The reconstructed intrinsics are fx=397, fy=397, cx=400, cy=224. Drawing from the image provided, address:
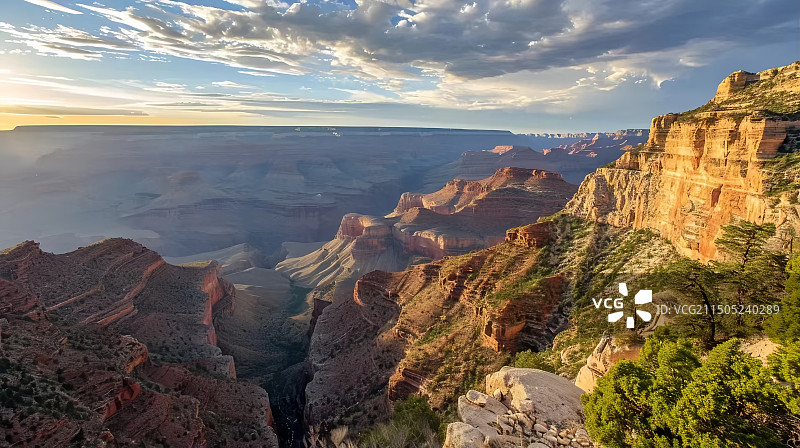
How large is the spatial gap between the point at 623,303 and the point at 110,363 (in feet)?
112

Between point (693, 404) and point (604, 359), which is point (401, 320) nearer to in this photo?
point (604, 359)

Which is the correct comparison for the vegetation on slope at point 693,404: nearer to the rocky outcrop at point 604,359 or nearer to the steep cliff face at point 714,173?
the rocky outcrop at point 604,359

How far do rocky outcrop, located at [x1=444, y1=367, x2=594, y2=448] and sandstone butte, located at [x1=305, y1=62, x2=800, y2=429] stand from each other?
3581 millimetres

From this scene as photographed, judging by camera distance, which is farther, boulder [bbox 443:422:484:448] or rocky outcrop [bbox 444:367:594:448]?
rocky outcrop [bbox 444:367:594:448]

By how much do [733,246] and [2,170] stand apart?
263123mm

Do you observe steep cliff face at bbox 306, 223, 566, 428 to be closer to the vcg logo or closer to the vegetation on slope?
the vcg logo

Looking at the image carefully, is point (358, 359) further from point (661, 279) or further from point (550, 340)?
point (661, 279)

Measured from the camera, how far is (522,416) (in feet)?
47.5

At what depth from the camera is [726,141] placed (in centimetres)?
2681

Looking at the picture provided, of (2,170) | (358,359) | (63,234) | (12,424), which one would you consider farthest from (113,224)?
(12,424)

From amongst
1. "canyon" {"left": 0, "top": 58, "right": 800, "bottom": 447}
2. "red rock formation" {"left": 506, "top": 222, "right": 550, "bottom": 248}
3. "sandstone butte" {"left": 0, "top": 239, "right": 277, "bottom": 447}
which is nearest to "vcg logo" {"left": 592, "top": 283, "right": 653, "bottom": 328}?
"canyon" {"left": 0, "top": 58, "right": 800, "bottom": 447}

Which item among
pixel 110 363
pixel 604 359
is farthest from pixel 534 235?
pixel 110 363

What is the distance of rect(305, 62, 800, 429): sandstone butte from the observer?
81.0 ft

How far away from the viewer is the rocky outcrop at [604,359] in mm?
18453
